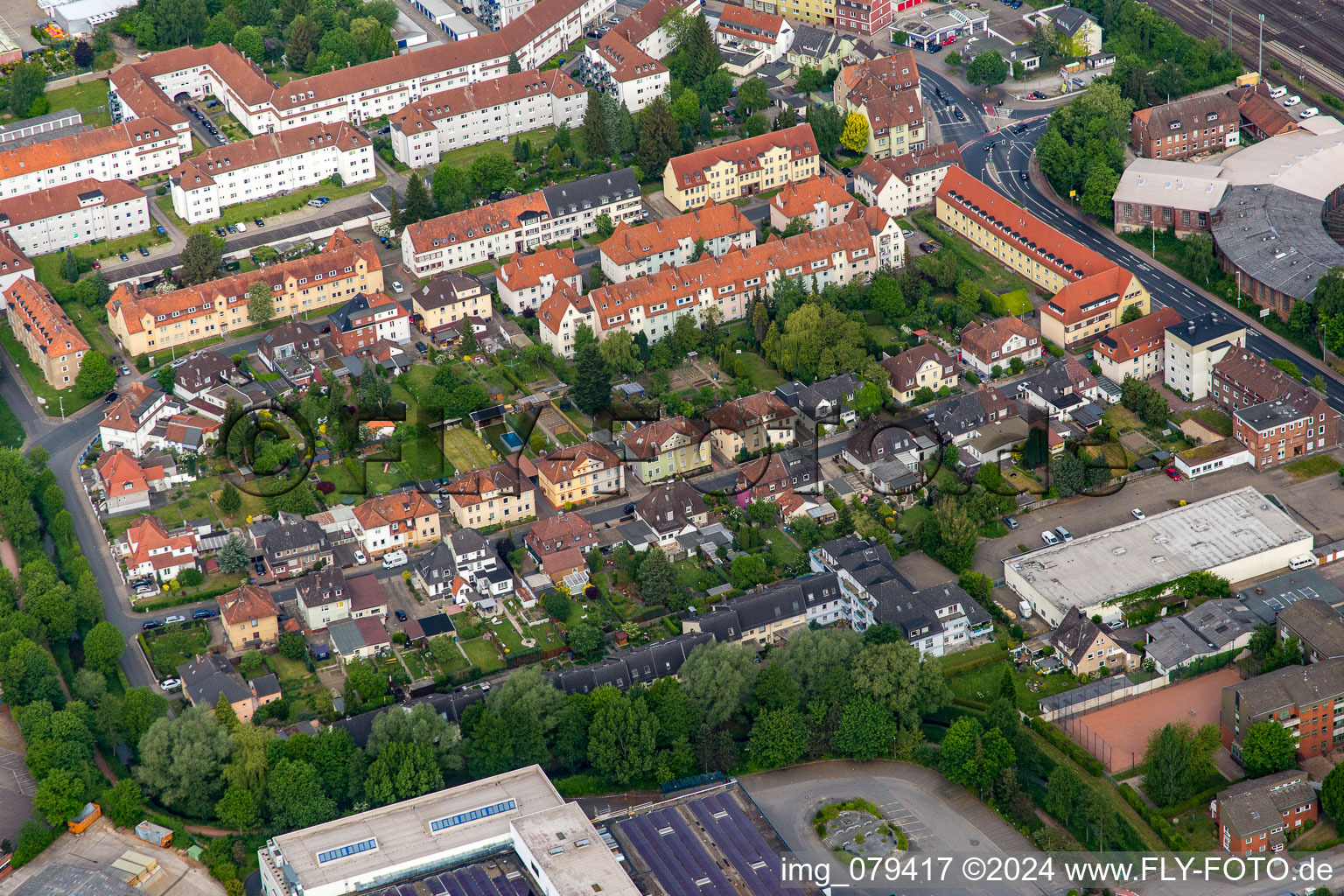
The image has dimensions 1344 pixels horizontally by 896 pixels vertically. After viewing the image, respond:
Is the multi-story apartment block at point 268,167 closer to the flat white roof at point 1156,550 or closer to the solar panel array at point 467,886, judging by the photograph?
the flat white roof at point 1156,550

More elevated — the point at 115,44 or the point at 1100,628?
the point at 115,44

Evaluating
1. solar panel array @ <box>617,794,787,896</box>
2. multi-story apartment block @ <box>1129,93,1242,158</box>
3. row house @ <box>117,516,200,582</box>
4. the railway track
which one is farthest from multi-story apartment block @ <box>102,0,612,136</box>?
solar panel array @ <box>617,794,787,896</box>

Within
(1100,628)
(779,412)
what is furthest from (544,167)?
(1100,628)

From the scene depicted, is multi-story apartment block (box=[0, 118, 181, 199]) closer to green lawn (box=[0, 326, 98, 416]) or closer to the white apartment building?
the white apartment building

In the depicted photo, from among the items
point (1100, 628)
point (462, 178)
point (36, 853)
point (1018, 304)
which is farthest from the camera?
point (462, 178)

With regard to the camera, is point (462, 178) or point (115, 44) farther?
point (115, 44)

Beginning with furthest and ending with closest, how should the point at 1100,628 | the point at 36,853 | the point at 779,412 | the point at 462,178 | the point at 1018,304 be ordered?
the point at 462,178
the point at 1018,304
the point at 779,412
the point at 1100,628
the point at 36,853

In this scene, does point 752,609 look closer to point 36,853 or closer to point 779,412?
point 779,412

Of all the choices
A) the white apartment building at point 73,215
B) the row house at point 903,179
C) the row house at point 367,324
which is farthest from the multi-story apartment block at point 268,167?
→ the row house at point 903,179
